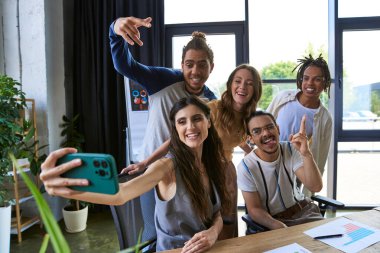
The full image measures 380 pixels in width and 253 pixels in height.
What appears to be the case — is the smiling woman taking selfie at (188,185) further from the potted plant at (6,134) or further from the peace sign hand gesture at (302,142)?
the potted plant at (6,134)

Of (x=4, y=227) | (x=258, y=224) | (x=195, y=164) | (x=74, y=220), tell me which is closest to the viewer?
(x=195, y=164)

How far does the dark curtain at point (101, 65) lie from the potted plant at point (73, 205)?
0.16 metres

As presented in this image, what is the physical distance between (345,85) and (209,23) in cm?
178

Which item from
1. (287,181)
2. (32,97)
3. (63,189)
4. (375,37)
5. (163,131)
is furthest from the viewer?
(375,37)

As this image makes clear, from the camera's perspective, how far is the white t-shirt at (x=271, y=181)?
5.43ft

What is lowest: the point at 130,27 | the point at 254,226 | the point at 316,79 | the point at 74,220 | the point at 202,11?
the point at 74,220

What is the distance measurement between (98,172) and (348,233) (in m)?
1.11

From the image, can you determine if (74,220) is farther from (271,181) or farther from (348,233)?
(348,233)

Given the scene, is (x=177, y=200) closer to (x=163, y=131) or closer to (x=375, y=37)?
(x=163, y=131)

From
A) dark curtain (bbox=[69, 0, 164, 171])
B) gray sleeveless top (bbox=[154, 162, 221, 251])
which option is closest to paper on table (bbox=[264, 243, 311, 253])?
gray sleeveless top (bbox=[154, 162, 221, 251])

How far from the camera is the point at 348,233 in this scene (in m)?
1.20

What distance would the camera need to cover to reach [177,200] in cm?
128

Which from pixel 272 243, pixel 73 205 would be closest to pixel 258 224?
pixel 272 243

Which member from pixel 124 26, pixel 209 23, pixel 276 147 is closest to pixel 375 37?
pixel 209 23
